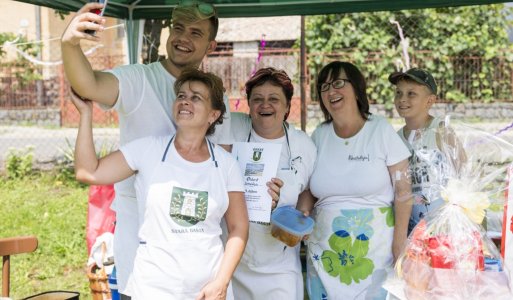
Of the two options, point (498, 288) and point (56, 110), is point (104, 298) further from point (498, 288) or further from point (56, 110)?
point (56, 110)

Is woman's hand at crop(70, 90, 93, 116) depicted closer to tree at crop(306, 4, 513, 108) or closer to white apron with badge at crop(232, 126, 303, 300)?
white apron with badge at crop(232, 126, 303, 300)

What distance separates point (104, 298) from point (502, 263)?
267cm

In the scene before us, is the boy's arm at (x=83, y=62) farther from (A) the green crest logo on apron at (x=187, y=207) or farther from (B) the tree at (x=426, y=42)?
(B) the tree at (x=426, y=42)

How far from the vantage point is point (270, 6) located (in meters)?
→ 4.75

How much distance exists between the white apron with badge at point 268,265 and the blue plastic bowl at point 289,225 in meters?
0.08

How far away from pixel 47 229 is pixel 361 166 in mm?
4518

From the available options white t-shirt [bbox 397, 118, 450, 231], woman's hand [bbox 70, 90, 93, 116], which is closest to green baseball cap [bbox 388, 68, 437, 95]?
white t-shirt [bbox 397, 118, 450, 231]

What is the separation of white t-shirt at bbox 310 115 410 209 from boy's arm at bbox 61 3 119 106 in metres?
1.17

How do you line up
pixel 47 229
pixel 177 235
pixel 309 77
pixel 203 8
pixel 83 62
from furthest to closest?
pixel 309 77 → pixel 47 229 → pixel 203 8 → pixel 177 235 → pixel 83 62

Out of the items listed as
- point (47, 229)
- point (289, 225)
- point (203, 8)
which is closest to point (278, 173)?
point (289, 225)

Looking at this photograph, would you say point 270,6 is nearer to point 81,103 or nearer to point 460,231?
point 81,103

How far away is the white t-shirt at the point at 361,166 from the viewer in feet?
9.75

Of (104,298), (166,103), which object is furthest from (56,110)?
(166,103)

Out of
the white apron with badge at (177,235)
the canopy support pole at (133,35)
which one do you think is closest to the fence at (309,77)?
the canopy support pole at (133,35)
